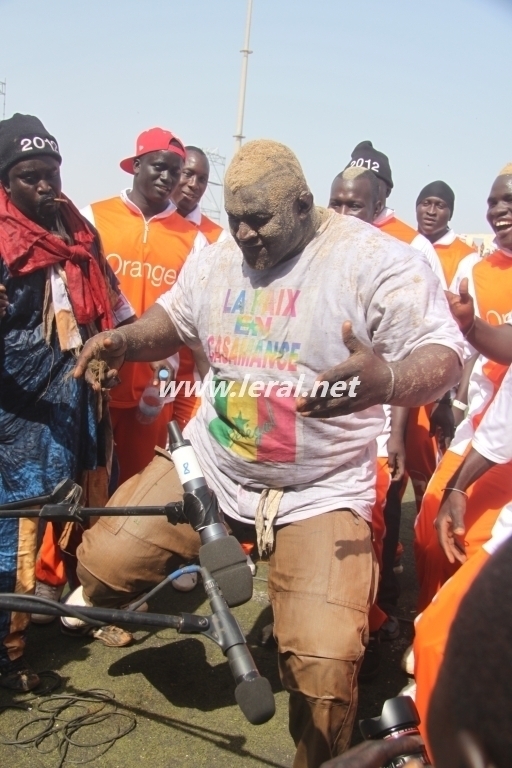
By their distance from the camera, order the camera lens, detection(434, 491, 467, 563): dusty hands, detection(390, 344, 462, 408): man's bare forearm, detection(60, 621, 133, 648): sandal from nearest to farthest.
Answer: the camera lens, detection(390, 344, 462, 408): man's bare forearm, detection(434, 491, 467, 563): dusty hands, detection(60, 621, 133, 648): sandal

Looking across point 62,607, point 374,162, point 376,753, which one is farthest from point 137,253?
point 376,753

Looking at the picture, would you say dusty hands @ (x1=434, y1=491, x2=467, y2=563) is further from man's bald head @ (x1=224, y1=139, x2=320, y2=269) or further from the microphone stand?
the microphone stand

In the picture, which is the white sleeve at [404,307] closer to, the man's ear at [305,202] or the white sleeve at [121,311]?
the man's ear at [305,202]

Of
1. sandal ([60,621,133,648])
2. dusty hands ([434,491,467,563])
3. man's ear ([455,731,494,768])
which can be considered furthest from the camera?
sandal ([60,621,133,648])

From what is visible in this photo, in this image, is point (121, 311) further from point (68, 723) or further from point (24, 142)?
point (68, 723)

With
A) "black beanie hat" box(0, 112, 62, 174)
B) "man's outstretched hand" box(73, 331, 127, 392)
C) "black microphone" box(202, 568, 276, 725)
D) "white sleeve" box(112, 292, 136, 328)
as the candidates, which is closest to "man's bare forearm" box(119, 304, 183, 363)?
"man's outstretched hand" box(73, 331, 127, 392)

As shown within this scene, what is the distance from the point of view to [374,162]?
5.66 m

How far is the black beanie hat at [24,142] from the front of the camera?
357 centimetres

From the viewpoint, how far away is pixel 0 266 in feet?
11.3

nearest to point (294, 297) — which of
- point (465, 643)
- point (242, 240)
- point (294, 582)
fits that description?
point (242, 240)

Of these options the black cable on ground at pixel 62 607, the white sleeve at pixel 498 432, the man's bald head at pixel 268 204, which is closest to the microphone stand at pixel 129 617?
the black cable on ground at pixel 62 607

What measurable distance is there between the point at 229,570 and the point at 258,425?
3.34 feet

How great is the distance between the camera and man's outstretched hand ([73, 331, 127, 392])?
2875mm

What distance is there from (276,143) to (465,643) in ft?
7.81
